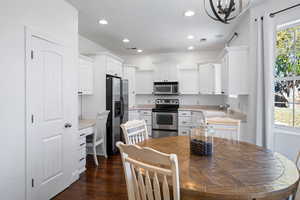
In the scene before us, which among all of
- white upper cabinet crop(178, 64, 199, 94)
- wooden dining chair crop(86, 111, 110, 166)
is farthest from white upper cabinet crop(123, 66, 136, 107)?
wooden dining chair crop(86, 111, 110, 166)

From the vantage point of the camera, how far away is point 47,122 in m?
2.26

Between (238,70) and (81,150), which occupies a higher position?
(238,70)

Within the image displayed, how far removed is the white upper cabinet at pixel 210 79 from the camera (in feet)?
15.4

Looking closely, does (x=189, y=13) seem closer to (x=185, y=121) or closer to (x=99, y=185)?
(x=185, y=121)

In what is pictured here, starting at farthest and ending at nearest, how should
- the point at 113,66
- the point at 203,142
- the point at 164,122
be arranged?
the point at 164,122 < the point at 113,66 < the point at 203,142

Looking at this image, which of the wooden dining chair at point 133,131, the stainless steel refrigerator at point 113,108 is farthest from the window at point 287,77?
the stainless steel refrigerator at point 113,108

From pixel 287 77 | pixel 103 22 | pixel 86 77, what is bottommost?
pixel 287 77

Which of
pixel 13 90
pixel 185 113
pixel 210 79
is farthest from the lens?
pixel 185 113

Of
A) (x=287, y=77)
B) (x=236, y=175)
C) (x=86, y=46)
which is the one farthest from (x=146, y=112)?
(x=236, y=175)

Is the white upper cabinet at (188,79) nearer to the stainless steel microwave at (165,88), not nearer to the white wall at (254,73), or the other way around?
the stainless steel microwave at (165,88)

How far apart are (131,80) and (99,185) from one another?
11.5ft

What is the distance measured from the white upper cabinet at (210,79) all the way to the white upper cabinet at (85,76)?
9.93 ft

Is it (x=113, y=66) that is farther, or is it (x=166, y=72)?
(x=166, y=72)

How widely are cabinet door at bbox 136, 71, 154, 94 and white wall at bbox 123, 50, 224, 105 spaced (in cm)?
31
